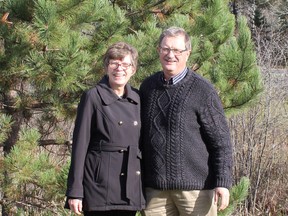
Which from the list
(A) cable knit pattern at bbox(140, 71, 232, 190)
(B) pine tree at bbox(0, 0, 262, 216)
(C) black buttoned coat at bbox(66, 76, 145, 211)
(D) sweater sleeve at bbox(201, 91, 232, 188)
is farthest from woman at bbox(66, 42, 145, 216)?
(B) pine tree at bbox(0, 0, 262, 216)

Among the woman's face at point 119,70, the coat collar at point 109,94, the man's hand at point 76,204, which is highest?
the woman's face at point 119,70

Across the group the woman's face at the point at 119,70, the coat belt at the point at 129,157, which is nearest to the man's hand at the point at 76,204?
the coat belt at the point at 129,157

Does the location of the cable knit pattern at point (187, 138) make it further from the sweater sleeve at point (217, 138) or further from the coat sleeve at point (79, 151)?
the coat sleeve at point (79, 151)

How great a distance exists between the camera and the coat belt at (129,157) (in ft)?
10.4

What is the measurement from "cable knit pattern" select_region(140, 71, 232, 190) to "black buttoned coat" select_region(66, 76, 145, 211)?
0.12 m

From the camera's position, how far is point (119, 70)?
→ 10.4ft

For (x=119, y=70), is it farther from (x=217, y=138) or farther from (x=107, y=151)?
(x=217, y=138)

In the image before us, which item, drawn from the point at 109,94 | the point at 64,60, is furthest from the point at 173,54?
the point at 64,60

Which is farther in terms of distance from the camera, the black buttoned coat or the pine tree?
the pine tree

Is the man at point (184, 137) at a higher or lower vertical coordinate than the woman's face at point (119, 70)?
lower

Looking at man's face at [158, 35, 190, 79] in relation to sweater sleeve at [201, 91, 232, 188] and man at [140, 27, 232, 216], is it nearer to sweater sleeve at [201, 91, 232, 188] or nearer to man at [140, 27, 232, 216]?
man at [140, 27, 232, 216]

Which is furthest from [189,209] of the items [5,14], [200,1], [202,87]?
[200,1]

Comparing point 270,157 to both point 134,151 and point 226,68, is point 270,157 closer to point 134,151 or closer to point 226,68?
point 226,68

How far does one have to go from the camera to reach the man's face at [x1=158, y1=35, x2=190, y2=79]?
316 centimetres
